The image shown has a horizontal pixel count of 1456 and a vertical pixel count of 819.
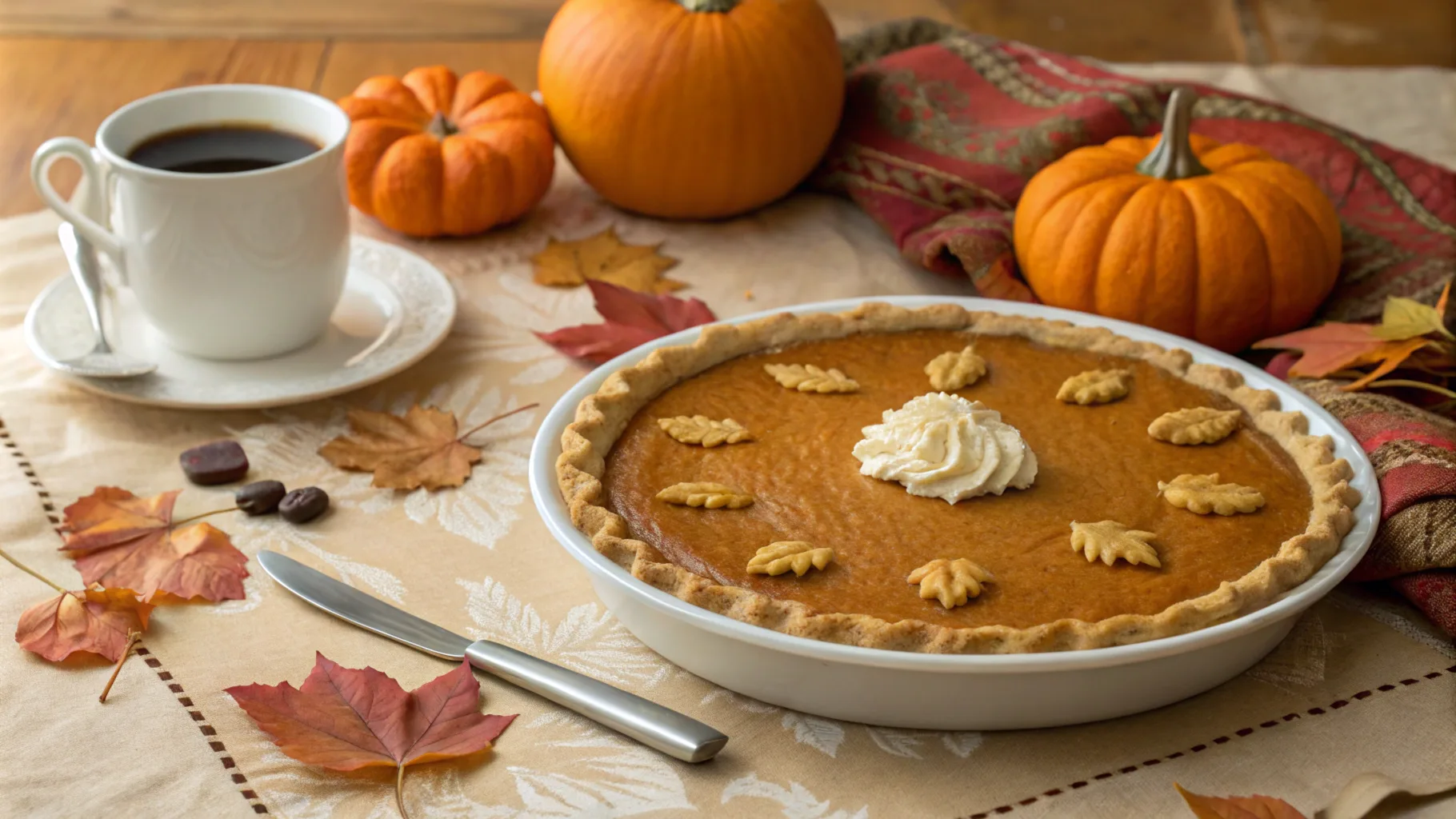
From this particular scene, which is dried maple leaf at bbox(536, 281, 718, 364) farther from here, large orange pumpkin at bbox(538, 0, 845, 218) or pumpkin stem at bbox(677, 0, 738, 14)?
pumpkin stem at bbox(677, 0, 738, 14)

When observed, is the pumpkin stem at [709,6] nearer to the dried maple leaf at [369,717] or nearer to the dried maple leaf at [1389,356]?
the dried maple leaf at [1389,356]

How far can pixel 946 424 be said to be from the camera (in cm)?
226

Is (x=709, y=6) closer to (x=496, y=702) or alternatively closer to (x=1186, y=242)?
(x=1186, y=242)

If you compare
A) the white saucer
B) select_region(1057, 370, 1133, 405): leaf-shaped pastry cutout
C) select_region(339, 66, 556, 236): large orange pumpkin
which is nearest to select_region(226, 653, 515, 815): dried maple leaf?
the white saucer

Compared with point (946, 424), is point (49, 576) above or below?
below

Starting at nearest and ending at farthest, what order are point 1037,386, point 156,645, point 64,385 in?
point 156,645
point 1037,386
point 64,385

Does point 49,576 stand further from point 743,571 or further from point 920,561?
point 920,561

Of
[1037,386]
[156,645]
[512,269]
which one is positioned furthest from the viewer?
[512,269]

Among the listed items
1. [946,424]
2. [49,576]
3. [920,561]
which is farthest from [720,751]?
[49,576]

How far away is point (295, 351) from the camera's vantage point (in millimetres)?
2951

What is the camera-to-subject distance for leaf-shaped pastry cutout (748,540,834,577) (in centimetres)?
204

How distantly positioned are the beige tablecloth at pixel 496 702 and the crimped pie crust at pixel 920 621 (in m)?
0.20

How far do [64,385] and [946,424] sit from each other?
1903 millimetres

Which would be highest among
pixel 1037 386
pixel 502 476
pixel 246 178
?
pixel 246 178
